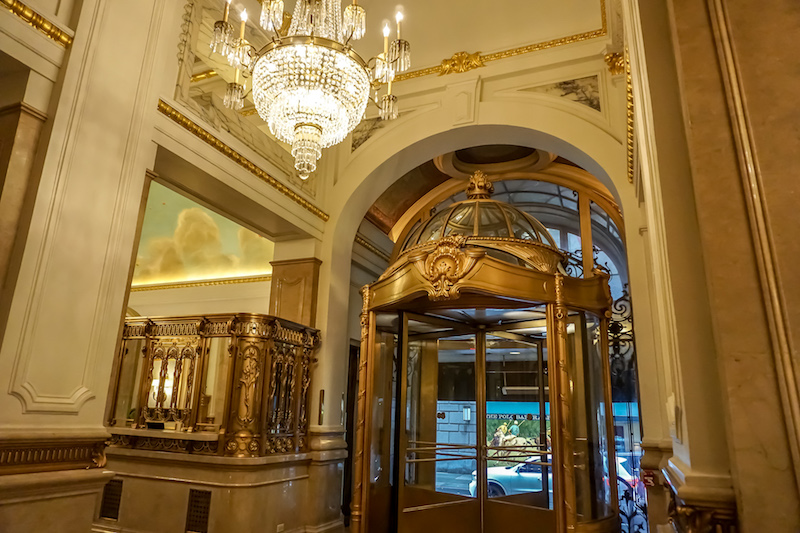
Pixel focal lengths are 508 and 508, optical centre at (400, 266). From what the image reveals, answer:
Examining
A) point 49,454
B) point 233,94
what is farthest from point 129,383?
point 233,94

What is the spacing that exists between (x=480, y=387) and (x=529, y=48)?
423 centimetres

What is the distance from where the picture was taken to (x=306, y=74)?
3.62 meters

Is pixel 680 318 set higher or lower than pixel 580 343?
lower

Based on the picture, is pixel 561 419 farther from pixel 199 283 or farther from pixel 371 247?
pixel 199 283

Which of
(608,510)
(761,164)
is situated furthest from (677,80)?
(608,510)

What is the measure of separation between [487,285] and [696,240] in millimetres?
3197

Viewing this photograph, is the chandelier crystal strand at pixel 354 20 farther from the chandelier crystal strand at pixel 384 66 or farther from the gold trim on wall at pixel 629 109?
the gold trim on wall at pixel 629 109

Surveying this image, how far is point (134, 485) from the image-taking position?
219 inches

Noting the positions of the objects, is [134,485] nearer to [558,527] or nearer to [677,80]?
[558,527]

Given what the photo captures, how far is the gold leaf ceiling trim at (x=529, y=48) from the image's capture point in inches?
234

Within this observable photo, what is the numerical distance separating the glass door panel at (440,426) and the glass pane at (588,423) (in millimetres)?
1296

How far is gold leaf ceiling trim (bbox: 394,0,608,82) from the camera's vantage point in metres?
5.95

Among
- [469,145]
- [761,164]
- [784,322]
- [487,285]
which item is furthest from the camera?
[469,145]

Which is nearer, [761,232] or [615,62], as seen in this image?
[761,232]
